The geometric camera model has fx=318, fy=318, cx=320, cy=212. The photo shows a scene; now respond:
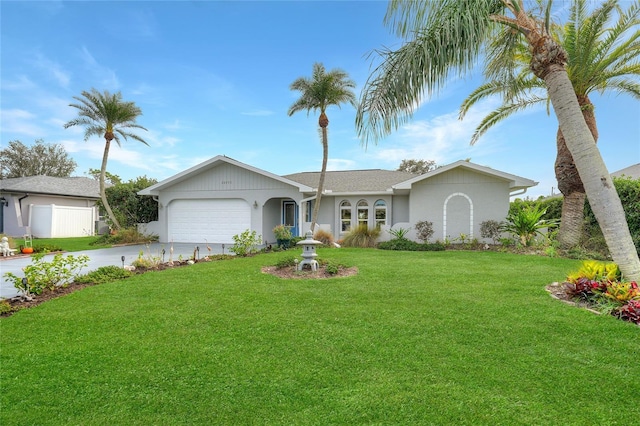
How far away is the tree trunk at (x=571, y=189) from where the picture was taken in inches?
454

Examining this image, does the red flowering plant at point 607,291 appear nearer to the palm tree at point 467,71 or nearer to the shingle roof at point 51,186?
the palm tree at point 467,71

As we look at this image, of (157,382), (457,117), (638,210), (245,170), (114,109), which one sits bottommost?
(157,382)

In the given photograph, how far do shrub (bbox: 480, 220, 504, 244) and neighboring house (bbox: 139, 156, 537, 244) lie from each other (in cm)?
41

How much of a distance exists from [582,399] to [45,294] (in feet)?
28.1

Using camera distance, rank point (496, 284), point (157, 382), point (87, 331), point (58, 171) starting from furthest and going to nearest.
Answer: point (58, 171) < point (496, 284) < point (87, 331) < point (157, 382)

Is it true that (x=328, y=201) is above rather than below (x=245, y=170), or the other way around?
below

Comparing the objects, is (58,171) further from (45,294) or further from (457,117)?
(457,117)

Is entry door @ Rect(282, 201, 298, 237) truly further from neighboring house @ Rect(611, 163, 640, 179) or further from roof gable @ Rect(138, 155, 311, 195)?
neighboring house @ Rect(611, 163, 640, 179)

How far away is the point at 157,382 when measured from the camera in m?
3.17

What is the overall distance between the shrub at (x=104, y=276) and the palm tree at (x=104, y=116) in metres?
12.1

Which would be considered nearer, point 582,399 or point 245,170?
point 582,399

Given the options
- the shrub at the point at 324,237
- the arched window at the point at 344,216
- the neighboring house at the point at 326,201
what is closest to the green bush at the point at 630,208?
the neighboring house at the point at 326,201

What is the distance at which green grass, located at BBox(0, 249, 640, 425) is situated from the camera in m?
2.72

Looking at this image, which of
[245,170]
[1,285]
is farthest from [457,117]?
[1,285]
